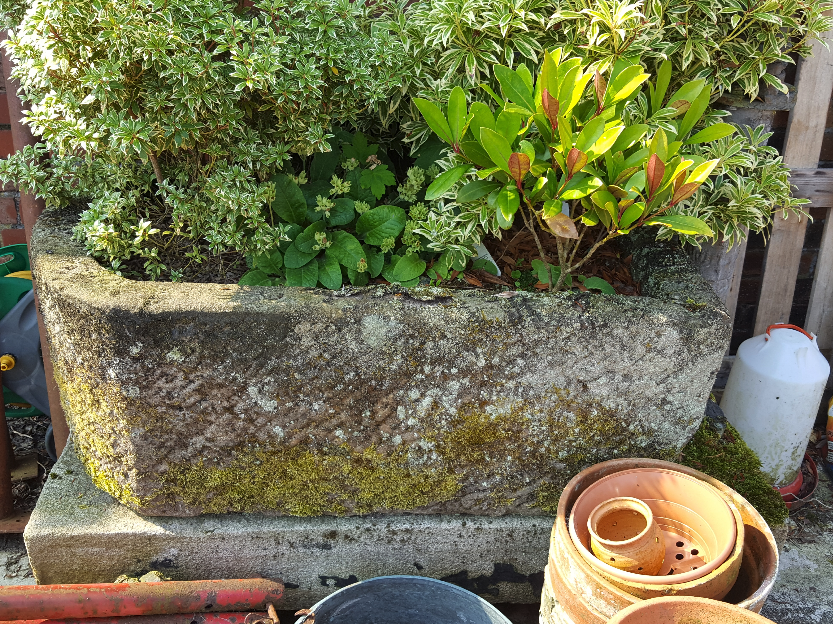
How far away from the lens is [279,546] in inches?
67.7

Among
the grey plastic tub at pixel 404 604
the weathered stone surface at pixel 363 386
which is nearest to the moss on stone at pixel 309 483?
the weathered stone surface at pixel 363 386

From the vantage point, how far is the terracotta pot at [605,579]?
1.29 m

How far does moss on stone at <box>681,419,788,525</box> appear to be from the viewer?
1.69 m

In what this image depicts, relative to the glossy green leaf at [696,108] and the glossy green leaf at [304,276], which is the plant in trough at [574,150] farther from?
the glossy green leaf at [304,276]

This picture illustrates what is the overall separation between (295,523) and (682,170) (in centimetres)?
128

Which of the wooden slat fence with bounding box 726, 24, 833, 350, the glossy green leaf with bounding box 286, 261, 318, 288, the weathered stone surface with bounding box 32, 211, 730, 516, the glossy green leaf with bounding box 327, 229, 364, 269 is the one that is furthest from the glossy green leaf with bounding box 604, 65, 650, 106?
the wooden slat fence with bounding box 726, 24, 833, 350

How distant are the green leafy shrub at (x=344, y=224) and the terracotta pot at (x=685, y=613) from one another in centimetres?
92

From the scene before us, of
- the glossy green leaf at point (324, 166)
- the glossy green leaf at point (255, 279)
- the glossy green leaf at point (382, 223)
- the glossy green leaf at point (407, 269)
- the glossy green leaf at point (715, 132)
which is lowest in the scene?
the glossy green leaf at point (255, 279)

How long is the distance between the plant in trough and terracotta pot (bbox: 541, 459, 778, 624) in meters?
0.59

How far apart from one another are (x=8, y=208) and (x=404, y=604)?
213 cm

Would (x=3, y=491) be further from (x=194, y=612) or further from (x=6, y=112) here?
(x=6, y=112)

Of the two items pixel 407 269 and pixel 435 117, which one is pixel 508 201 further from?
pixel 407 269

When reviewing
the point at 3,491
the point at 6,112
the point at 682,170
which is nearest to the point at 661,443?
the point at 682,170

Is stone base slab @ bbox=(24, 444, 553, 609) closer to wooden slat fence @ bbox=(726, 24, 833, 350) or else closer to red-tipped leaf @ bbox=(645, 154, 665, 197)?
red-tipped leaf @ bbox=(645, 154, 665, 197)
